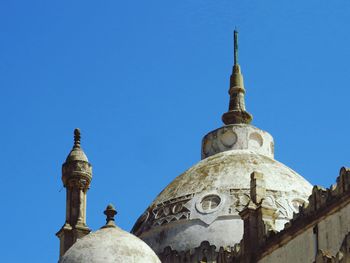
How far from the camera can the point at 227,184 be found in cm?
3684

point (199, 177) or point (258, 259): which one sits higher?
point (199, 177)

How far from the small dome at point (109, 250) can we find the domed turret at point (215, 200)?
15.7ft

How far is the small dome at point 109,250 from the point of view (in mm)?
30516

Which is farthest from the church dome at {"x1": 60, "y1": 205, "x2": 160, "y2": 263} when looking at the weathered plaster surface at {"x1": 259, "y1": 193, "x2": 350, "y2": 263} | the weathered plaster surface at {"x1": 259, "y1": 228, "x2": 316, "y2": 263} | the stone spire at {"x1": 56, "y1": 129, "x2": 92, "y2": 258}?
the stone spire at {"x1": 56, "y1": 129, "x2": 92, "y2": 258}

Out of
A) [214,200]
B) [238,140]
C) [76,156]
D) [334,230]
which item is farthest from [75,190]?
[334,230]

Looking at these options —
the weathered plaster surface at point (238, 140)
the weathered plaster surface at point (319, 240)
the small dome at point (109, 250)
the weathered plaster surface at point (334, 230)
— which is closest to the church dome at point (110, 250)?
the small dome at point (109, 250)

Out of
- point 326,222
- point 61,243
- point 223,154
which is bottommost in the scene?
point 326,222

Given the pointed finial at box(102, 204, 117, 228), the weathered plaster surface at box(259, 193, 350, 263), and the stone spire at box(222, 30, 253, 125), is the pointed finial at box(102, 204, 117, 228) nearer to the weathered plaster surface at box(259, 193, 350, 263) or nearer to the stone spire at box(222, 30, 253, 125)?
the weathered plaster surface at box(259, 193, 350, 263)

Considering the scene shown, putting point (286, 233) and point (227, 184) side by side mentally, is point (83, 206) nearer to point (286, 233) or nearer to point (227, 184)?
point (227, 184)

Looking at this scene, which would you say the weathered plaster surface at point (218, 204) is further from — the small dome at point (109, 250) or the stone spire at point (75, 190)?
the small dome at point (109, 250)

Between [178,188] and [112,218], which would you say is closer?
[112,218]

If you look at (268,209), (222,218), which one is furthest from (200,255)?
(268,209)

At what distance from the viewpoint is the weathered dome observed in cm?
3581

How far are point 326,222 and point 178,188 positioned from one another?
32.1 feet
